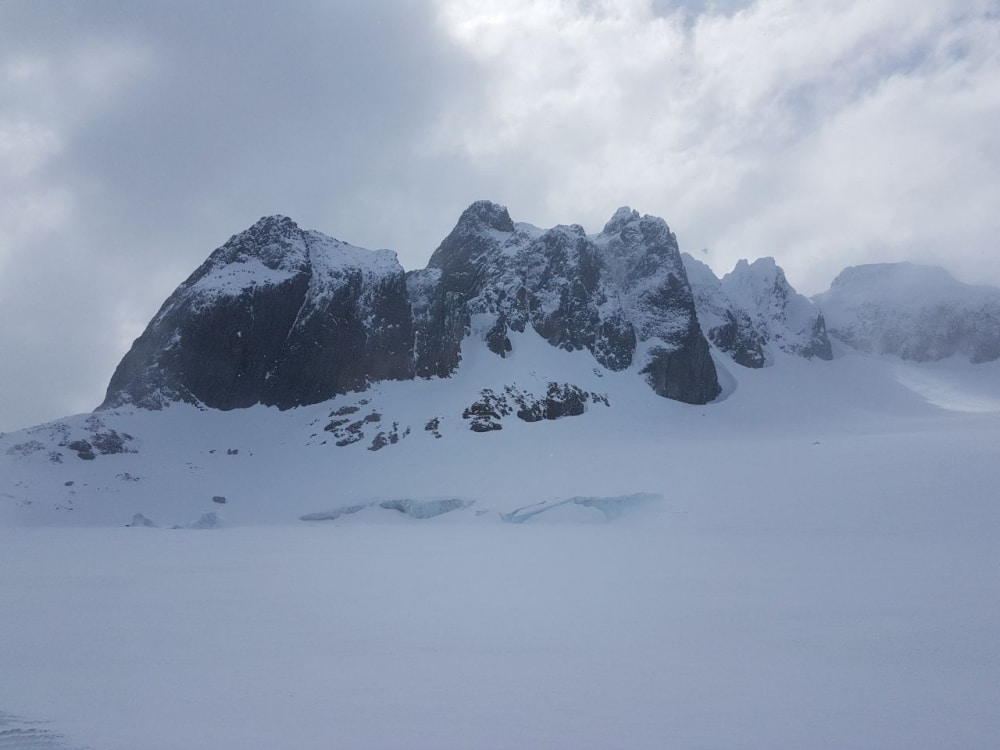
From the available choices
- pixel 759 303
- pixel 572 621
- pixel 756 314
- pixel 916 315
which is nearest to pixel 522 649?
pixel 572 621

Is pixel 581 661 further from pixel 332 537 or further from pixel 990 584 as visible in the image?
pixel 332 537

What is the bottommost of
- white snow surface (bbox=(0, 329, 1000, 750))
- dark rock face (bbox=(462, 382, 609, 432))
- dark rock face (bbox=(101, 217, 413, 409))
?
white snow surface (bbox=(0, 329, 1000, 750))

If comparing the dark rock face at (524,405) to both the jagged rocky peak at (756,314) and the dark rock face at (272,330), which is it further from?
the jagged rocky peak at (756,314)

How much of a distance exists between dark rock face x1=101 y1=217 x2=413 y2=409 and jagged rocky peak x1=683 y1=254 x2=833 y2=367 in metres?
37.9

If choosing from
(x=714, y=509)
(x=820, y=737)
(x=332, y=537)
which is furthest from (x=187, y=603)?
(x=714, y=509)

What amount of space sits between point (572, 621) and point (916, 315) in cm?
9563

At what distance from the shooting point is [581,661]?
8.33 meters

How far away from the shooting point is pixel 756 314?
8400 centimetres

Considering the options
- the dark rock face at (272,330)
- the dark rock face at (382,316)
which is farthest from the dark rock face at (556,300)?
the dark rock face at (272,330)

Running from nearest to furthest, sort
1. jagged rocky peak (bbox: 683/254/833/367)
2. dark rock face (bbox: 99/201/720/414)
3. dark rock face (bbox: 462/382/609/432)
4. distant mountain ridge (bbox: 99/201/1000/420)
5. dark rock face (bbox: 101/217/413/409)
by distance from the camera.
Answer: dark rock face (bbox: 462/382/609/432), dark rock face (bbox: 101/217/413/409), dark rock face (bbox: 99/201/720/414), distant mountain ridge (bbox: 99/201/1000/420), jagged rocky peak (bbox: 683/254/833/367)

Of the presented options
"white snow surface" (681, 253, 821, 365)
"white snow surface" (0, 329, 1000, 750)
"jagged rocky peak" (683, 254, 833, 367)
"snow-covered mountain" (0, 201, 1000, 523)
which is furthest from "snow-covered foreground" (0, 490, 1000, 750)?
"white snow surface" (681, 253, 821, 365)

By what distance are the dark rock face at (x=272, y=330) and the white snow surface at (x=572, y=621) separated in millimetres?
25945

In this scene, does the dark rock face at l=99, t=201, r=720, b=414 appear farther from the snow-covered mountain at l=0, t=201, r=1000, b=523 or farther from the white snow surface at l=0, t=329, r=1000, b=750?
the white snow surface at l=0, t=329, r=1000, b=750

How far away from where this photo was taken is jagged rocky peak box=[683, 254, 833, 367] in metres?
76.9
